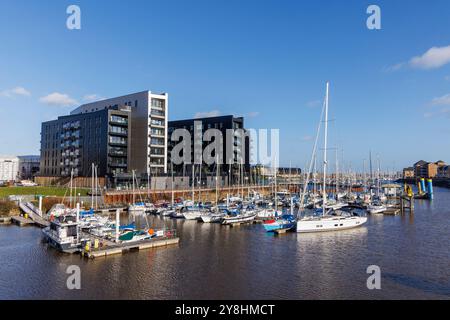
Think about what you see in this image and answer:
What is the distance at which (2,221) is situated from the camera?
5400cm

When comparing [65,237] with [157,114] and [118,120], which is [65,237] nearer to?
[118,120]

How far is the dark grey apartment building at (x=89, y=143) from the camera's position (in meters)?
90.9

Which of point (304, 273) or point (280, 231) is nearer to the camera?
point (304, 273)

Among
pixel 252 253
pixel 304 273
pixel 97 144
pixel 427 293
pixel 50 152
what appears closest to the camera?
pixel 427 293

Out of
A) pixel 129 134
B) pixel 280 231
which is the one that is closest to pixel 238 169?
pixel 129 134

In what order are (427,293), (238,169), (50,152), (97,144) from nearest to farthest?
(427,293)
(97,144)
(50,152)
(238,169)

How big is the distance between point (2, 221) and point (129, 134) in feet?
146

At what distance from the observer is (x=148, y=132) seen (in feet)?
314

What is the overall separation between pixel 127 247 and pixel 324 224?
Result: 27.3 metres

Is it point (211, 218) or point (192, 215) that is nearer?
point (211, 218)

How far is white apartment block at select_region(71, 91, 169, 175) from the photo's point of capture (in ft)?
315

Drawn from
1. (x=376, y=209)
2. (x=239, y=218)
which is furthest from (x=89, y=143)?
(x=376, y=209)

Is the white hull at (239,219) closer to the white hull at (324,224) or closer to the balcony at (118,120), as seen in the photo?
the white hull at (324,224)

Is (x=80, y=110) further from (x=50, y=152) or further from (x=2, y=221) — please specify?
(x=2, y=221)
